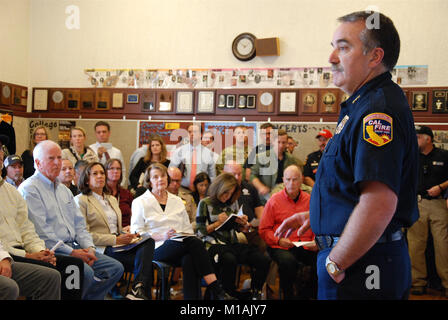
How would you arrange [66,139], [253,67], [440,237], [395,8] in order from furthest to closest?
[66,139]
[253,67]
[395,8]
[440,237]

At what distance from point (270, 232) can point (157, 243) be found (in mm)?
1088

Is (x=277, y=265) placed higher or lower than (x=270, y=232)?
lower

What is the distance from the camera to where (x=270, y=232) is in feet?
14.1

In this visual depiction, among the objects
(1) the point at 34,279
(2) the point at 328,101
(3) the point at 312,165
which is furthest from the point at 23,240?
(2) the point at 328,101

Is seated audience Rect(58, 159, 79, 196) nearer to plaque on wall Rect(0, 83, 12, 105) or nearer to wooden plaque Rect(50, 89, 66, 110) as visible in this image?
plaque on wall Rect(0, 83, 12, 105)

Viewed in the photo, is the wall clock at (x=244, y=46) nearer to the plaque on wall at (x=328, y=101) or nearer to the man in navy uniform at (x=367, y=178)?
the plaque on wall at (x=328, y=101)

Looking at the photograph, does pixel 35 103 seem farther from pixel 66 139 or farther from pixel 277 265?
pixel 277 265

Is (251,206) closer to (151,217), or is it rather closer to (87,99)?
(151,217)

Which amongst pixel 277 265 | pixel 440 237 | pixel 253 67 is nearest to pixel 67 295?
pixel 277 265

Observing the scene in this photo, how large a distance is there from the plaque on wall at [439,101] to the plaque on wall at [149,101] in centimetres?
394

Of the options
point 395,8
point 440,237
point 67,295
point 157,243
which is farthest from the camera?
point 395,8

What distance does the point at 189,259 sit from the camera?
379 cm

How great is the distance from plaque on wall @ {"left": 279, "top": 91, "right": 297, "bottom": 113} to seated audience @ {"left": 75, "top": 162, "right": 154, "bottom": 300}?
3.18 metres

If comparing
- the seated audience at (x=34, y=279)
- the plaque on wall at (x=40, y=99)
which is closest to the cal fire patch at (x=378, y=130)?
the seated audience at (x=34, y=279)
